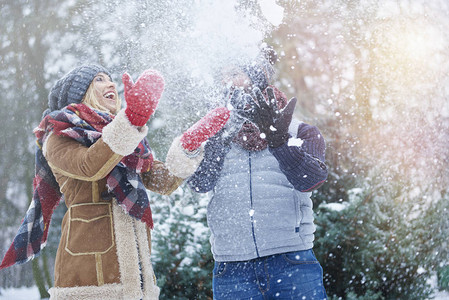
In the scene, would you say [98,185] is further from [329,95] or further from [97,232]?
[329,95]

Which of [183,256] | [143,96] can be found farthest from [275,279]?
[183,256]

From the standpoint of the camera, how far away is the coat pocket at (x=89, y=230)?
1.62 meters

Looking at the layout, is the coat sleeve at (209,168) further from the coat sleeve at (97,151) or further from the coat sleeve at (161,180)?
the coat sleeve at (97,151)

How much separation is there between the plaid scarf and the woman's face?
0.09 metres

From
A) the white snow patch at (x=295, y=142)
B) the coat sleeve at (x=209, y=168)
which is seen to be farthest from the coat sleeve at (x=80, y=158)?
the white snow patch at (x=295, y=142)

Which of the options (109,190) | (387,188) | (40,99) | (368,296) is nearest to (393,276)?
(368,296)

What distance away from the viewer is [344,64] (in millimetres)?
4441

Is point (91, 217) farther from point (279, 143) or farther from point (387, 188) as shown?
point (387, 188)

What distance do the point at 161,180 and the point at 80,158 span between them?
0.43 m

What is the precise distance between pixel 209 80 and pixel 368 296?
7.15ft

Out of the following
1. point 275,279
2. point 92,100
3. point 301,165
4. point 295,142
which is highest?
point 92,100

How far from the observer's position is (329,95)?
4.37 m

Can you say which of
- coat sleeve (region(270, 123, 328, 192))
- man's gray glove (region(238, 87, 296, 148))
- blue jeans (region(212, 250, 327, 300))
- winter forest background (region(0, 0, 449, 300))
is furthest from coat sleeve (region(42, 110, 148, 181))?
winter forest background (region(0, 0, 449, 300))

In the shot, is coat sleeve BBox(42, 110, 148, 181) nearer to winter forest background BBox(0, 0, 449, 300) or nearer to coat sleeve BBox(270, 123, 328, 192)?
coat sleeve BBox(270, 123, 328, 192)
